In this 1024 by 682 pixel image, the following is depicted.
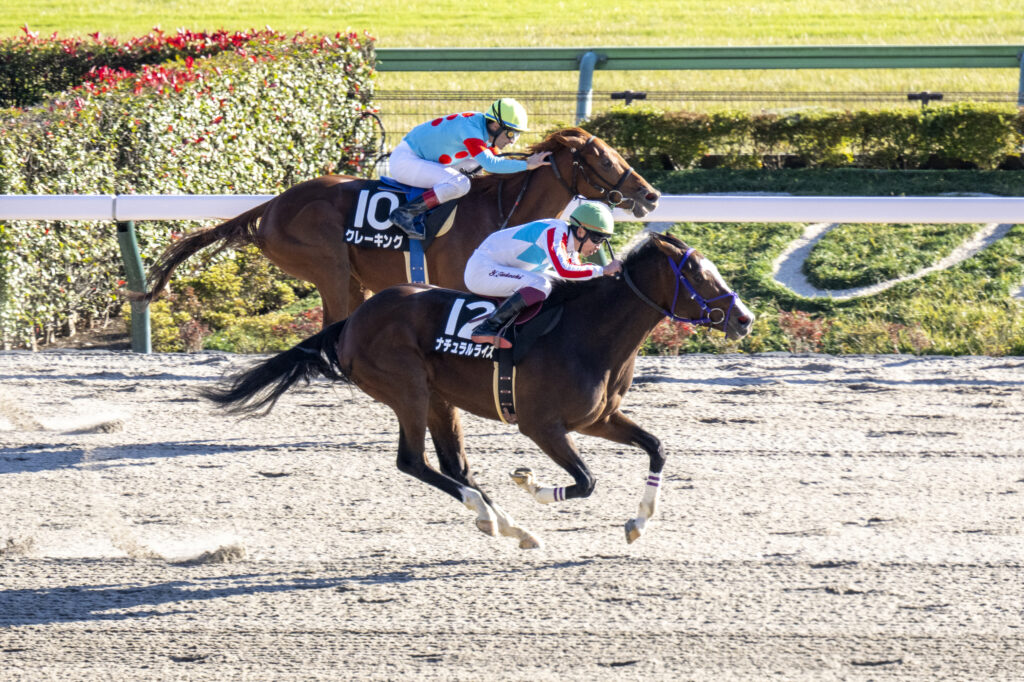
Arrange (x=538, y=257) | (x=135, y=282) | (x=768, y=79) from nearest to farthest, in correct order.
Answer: (x=538, y=257) → (x=135, y=282) → (x=768, y=79)

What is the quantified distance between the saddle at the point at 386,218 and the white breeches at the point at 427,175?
7cm

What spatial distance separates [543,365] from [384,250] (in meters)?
1.97

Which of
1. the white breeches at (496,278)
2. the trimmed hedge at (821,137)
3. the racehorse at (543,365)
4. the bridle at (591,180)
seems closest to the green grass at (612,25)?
the trimmed hedge at (821,137)

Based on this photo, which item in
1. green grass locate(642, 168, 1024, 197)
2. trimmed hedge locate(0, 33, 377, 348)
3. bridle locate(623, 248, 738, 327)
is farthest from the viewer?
green grass locate(642, 168, 1024, 197)

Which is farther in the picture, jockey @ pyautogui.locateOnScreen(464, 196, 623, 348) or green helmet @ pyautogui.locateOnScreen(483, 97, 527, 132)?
green helmet @ pyautogui.locateOnScreen(483, 97, 527, 132)

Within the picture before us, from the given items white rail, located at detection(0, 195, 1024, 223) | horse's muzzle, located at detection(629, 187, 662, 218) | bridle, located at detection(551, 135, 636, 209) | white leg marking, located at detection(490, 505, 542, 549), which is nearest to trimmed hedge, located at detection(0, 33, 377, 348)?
white rail, located at detection(0, 195, 1024, 223)

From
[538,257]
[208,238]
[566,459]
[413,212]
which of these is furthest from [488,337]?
[208,238]

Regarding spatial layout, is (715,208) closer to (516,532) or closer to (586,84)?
(516,532)

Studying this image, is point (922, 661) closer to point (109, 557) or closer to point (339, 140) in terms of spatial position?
point (109, 557)

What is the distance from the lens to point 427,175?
20.2ft

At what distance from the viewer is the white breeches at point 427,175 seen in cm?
604

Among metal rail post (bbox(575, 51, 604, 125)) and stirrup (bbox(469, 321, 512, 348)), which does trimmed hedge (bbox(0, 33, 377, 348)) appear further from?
stirrup (bbox(469, 321, 512, 348))

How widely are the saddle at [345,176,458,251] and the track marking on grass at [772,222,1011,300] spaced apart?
144 inches

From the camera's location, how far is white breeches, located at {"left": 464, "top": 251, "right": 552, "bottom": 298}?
187 inches
